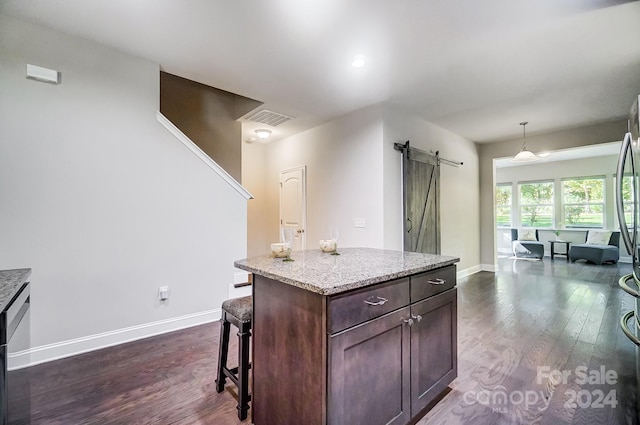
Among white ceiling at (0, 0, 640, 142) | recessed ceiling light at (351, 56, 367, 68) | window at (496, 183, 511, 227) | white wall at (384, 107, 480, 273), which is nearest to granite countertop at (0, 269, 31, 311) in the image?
white ceiling at (0, 0, 640, 142)

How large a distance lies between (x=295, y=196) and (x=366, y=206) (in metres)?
1.71

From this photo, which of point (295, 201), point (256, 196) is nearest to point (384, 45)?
point (295, 201)

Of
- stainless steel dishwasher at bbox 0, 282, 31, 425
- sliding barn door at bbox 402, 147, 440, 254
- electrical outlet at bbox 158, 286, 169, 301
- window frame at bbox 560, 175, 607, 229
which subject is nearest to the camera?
stainless steel dishwasher at bbox 0, 282, 31, 425

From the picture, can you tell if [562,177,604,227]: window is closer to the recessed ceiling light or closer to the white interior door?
the white interior door

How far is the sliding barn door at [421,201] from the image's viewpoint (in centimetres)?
430

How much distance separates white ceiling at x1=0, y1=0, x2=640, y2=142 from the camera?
87.0 inches

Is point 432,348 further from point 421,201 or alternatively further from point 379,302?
point 421,201

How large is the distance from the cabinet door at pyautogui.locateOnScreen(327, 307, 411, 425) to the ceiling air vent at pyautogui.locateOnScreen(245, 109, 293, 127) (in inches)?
146

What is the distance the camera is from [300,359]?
1333 mm

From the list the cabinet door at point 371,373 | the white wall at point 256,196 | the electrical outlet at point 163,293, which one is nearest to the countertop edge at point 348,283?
the cabinet door at point 371,373

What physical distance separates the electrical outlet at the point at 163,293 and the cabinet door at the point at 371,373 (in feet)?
8.02

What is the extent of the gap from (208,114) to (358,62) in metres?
2.76

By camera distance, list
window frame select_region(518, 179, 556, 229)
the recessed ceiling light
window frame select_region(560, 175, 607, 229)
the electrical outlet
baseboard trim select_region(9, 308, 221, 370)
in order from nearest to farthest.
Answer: baseboard trim select_region(9, 308, 221, 370), the recessed ceiling light, the electrical outlet, window frame select_region(560, 175, 607, 229), window frame select_region(518, 179, 556, 229)

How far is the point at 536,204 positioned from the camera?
30.2 ft
